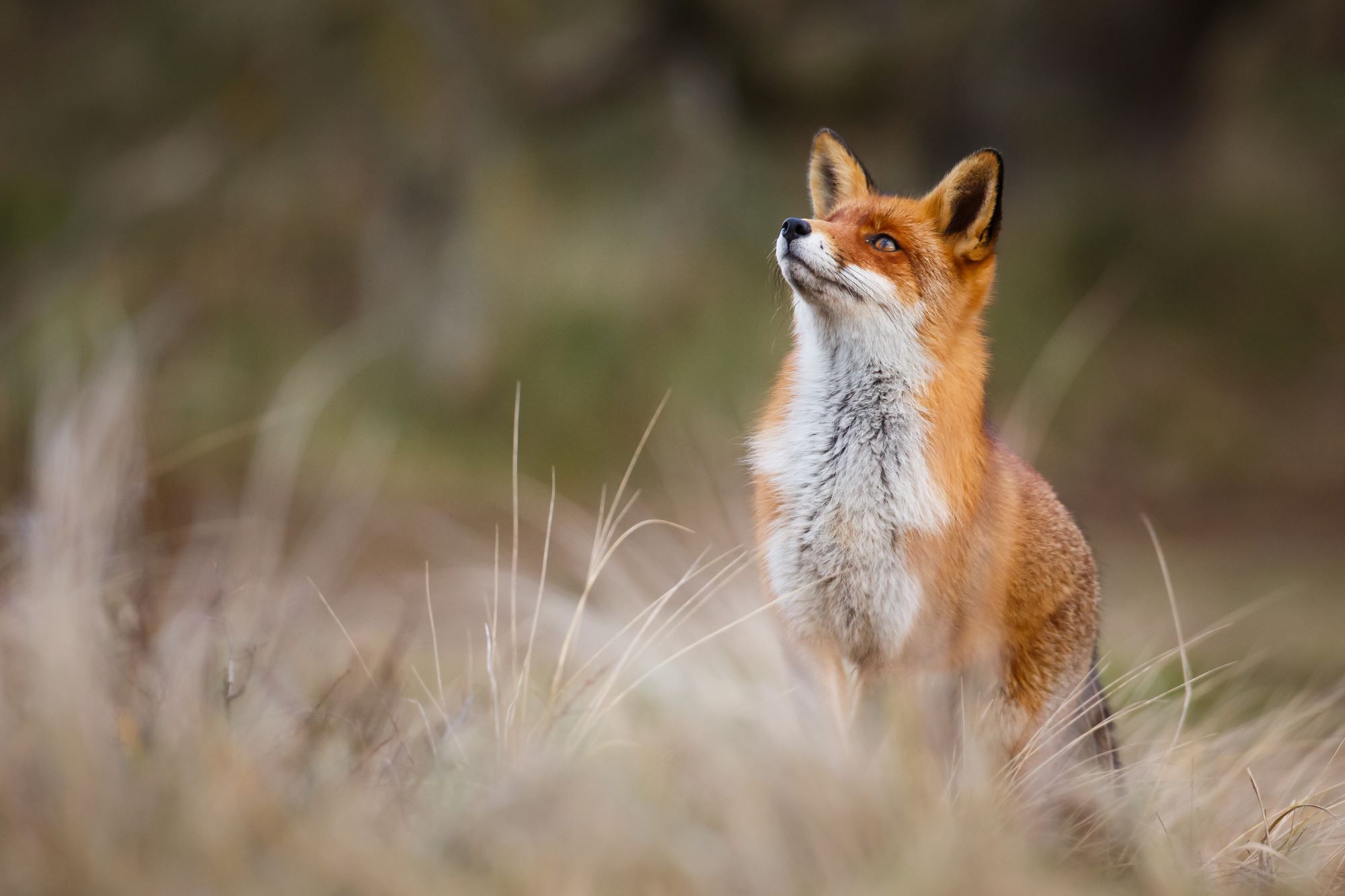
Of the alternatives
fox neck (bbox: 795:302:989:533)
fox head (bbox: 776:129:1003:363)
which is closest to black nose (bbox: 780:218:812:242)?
fox head (bbox: 776:129:1003:363)

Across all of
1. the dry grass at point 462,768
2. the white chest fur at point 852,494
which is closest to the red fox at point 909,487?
the white chest fur at point 852,494

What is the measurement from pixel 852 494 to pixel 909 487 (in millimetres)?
107

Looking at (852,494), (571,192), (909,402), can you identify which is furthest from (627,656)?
(571,192)

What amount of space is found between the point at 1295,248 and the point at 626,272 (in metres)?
3.65

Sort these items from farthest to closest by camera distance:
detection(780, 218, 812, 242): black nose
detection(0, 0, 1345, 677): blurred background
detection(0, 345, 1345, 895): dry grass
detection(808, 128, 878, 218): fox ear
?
detection(0, 0, 1345, 677): blurred background
detection(808, 128, 878, 218): fox ear
detection(780, 218, 812, 242): black nose
detection(0, 345, 1345, 895): dry grass

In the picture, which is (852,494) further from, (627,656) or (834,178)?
(834,178)

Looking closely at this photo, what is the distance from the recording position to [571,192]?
6.27m

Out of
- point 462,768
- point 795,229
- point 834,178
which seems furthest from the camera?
point 834,178

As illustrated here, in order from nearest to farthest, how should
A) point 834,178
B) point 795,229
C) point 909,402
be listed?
point 795,229, point 909,402, point 834,178

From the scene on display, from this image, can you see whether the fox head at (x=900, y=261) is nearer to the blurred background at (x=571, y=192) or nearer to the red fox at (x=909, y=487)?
the red fox at (x=909, y=487)

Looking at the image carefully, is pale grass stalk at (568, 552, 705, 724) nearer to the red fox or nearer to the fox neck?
the red fox

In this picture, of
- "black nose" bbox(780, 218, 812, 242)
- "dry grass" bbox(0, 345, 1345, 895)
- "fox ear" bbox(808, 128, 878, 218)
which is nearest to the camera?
"dry grass" bbox(0, 345, 1345, 895)

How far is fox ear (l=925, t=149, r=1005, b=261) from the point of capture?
2018mm

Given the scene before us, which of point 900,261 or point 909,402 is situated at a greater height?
point 900,261
